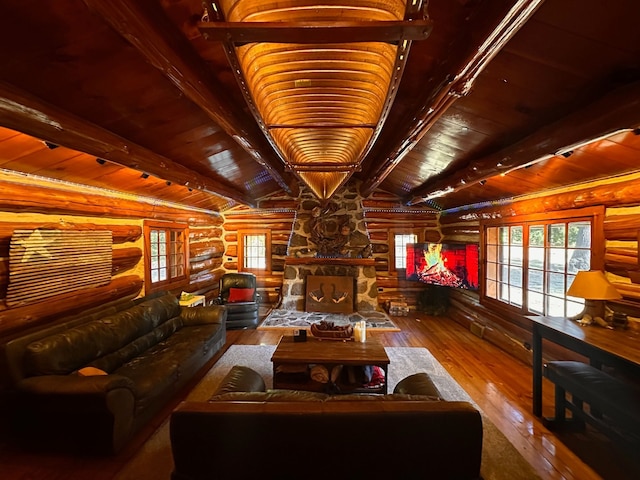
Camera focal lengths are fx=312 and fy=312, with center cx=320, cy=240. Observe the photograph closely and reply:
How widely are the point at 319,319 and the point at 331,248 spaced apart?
1655 millimetres

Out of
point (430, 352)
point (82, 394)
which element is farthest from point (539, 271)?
point (82, 394)

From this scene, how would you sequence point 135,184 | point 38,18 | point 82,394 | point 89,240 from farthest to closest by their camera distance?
1. point 135,184
2. point 89,240
3. point 82,394
4. point 38,18

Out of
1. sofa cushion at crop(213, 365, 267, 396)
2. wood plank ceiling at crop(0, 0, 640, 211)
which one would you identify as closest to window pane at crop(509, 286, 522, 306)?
wood plank ceiling at crop(0, 0, 640, 211)

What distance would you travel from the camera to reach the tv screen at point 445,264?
5.69m

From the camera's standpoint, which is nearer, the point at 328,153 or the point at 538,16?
the point at 538,16

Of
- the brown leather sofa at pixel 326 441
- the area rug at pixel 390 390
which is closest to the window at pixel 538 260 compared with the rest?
the area rug at pixel 390 390

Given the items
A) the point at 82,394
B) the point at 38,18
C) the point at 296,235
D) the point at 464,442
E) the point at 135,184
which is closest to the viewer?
the point at 38,18

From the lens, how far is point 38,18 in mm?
1512

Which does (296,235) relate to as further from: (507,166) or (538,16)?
(538,16)

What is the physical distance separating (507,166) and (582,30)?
5.26ft

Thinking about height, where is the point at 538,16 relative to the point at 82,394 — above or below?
above

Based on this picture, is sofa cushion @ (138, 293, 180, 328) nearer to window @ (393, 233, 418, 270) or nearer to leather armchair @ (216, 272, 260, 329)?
leather armchair @ (216, 272, 260, 329)

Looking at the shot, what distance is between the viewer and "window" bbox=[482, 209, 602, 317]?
3607 mm

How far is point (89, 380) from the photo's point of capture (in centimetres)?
235
